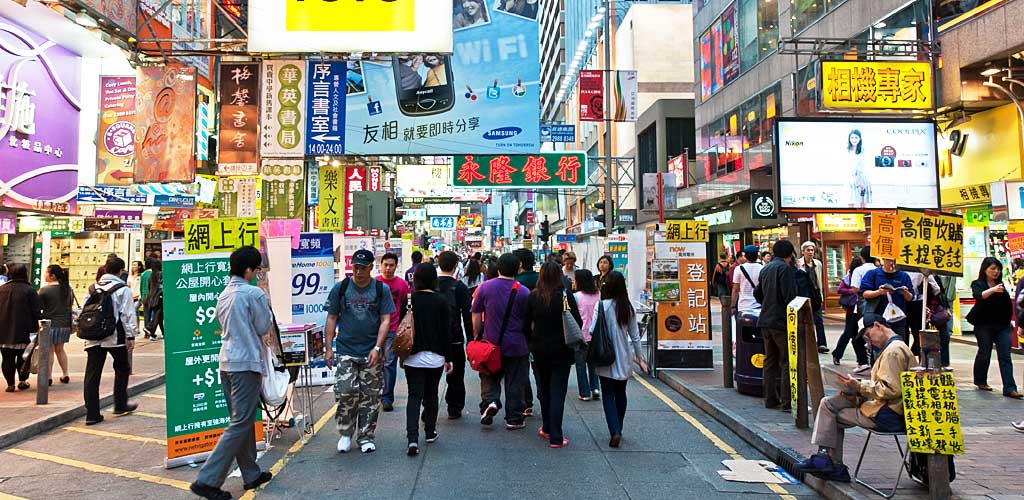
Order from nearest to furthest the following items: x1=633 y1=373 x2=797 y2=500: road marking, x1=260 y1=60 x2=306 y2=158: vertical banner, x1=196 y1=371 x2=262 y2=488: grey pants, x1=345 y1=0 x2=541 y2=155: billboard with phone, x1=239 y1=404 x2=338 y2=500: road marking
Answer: x1=196 y1=371 x2=262 y2=488: grey pants, x1=239 y1=404 x2=338 y2=500: road marking, x1=633 y1=373 x2=797 y2=500: road marking, x1=260 y1=60 x2=306 y2=158: vertical banner, x1=345 y1=0 x2=541 y2=155: billboard with phone

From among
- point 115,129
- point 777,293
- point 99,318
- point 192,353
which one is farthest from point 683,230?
point 115,129

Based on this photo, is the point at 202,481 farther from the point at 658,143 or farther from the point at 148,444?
the point at 658,143

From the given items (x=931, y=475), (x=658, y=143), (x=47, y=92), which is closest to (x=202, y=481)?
(x=931, y=475)

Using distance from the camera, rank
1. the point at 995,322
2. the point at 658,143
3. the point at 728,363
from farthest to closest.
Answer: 1. the point at 658,143
2. the point at 728,363
3. the point at 995,322

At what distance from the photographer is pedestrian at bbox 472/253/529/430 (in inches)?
258

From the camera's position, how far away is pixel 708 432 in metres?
6.79

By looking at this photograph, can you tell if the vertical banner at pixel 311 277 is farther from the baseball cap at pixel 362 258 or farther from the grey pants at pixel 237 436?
the grey pants at pixel 237 436

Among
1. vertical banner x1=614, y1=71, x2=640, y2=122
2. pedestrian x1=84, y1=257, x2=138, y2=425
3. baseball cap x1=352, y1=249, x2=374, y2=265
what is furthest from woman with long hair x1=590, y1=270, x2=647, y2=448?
vertical banner x1=614, y1=71, x2=640, y2=122

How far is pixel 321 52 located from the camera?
11.2m

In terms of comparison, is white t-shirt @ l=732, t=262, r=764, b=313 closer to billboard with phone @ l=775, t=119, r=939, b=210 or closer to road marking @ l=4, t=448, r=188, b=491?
billboard with phone @ l=775, t=119, r=939, b=210

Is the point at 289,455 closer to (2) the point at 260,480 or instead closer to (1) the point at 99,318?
(2) the point at 260,480

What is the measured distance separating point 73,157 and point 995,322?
20299 mm

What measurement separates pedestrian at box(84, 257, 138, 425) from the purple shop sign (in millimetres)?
10126

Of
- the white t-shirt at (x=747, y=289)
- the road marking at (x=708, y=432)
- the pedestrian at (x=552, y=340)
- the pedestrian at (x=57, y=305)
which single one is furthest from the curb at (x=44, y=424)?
the white t-shirt at (x=747, y=289)
